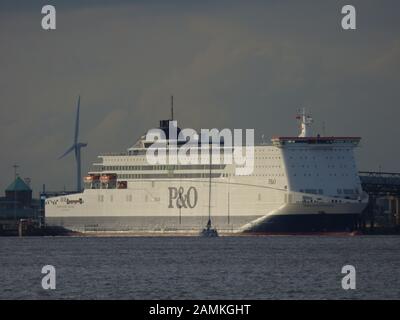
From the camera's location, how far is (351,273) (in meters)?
74.3

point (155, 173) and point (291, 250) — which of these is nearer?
point (291, 250)

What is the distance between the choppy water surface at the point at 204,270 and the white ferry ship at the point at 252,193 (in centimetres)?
1177

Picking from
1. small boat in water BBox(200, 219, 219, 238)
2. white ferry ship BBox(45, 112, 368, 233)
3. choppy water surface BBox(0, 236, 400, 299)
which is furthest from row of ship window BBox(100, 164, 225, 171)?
choppy water surface BBox(0, 236, 400, 299)

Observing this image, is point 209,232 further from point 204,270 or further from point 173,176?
point 204,270

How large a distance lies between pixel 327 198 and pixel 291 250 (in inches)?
1173

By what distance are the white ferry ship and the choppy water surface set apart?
11.8 meters

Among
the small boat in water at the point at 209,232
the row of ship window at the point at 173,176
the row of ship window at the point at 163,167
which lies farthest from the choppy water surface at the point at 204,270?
the row of ship window at the point at 163,167

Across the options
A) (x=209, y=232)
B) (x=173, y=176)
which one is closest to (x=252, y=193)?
(x=209, y=232)

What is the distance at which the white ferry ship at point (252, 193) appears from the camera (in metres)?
133

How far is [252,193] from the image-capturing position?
440 feet

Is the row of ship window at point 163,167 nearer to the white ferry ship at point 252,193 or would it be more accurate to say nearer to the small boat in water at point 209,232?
the white ferry ship at point 252,193
